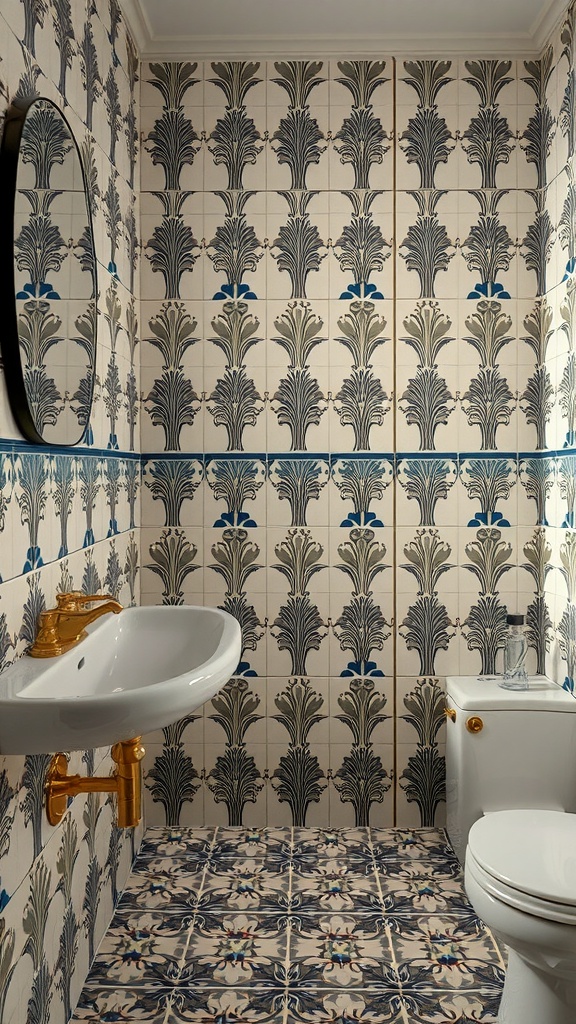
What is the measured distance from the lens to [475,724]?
8.01ft

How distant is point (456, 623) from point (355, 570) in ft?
1.31

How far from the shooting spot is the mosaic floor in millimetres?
1862

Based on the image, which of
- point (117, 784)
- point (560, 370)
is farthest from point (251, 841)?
point (560, 370)

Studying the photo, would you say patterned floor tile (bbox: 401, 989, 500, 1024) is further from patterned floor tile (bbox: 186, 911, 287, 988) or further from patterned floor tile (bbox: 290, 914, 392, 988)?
patterned floor tile (bbox: 186, 911, 287, 988)

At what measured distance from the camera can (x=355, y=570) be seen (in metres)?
2.77

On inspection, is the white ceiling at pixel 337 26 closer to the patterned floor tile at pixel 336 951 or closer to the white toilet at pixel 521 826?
the white toilet at pixel 521 826

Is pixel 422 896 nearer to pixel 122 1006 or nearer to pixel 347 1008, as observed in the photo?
pixel 347 1008

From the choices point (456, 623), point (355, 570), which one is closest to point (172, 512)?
point (355, 570)

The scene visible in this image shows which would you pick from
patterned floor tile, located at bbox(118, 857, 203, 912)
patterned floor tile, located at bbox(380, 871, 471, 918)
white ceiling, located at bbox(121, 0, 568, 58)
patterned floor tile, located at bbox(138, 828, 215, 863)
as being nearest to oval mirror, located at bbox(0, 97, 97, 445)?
white ceiling, located at bbox(121, 0, 568, 58)

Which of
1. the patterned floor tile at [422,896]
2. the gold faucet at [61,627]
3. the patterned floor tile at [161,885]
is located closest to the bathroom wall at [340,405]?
the patterned floor tile at [161,885]

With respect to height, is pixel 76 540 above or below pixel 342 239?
below

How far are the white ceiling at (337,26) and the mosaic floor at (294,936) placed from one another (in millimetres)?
2675

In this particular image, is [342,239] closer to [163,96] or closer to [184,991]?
[163,96]

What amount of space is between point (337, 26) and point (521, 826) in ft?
8.14
